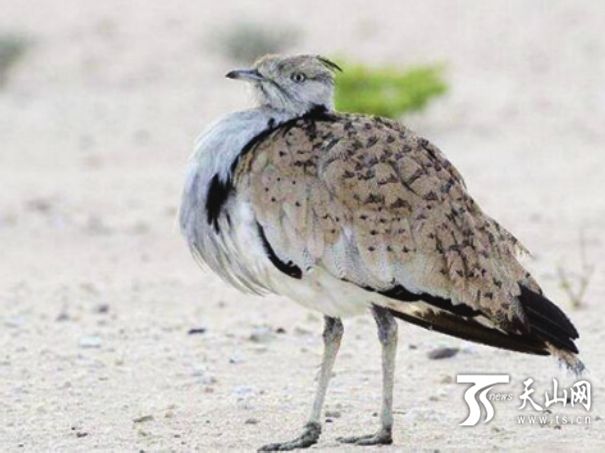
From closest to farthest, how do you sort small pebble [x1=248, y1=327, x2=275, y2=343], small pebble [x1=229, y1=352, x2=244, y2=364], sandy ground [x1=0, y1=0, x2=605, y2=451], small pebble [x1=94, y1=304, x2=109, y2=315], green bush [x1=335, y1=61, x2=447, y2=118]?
sandy ground [x1=0, y1=0, x2=605, y2=451] < small pebble [x1=229, y1=352, x2=244, y2=364] < small pebble [x1=248, y1=327, x2=275, y2=343] < small pebble [x1=94, y1=304, x2=109, y2=315] < green bush [x1=335, y1=61, x2=447, y2=118]

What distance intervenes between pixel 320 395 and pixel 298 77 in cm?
116

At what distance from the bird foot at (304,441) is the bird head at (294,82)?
44.6 inches

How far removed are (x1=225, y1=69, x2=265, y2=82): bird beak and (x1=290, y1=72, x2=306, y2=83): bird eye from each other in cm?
12

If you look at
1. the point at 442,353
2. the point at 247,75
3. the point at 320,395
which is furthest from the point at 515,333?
the point at 442,353

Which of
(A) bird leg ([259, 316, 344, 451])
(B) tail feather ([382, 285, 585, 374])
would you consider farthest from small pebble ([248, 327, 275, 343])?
(B) tail feather ([382, 285, 585, 374])

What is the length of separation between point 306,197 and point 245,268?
35 centimetres

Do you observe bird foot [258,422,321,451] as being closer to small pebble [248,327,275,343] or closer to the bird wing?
the bird wing

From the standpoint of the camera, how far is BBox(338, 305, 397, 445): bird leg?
578 centimetres

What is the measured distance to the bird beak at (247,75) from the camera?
5.98m

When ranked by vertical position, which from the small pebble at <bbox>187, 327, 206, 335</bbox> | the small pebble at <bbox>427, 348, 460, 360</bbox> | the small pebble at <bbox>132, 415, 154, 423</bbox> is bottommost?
the small pebble at <bbox>132, 415, 154, 423</bbox>

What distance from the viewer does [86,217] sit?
11555mm

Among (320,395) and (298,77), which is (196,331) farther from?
(298,77)

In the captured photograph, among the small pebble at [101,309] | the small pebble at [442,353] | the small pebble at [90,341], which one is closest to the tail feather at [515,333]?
the small pebble at [442,353]

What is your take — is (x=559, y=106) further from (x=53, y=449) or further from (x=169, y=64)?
(x=53, y=449)
